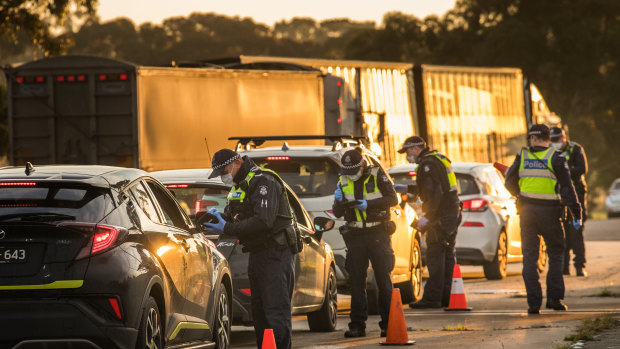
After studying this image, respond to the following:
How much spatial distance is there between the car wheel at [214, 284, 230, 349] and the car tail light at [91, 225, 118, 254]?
2101mm

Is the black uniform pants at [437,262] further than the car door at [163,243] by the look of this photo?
Yes

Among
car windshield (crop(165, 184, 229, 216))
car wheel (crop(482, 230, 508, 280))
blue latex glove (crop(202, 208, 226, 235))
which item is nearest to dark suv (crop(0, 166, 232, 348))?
blue latex glove (crop(202, 208, 226, 235))

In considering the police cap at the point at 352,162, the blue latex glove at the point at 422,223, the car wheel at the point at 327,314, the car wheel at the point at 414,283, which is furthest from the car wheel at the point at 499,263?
the police cap at the point at 352,162

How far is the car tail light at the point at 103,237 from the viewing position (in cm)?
764

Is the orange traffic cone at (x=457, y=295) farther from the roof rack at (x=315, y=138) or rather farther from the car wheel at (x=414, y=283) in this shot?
the roof rack at (x=315, y=138)

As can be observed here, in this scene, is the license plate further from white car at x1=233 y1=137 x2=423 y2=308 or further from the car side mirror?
white car at x1=233 y1=137 x2=423 y2=308

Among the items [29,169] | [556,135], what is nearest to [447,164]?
[556,135]

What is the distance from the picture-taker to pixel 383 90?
27391 mm

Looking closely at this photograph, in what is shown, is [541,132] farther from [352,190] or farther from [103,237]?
[103,237]

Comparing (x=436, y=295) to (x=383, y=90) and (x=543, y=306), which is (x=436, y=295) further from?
(x=383, y=90)

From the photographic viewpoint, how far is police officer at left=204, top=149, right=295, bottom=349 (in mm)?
9633

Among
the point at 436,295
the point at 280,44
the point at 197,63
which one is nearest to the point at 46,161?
the point at 197,63

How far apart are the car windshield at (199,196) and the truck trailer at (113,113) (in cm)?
825

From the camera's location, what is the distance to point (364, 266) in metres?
12.3
